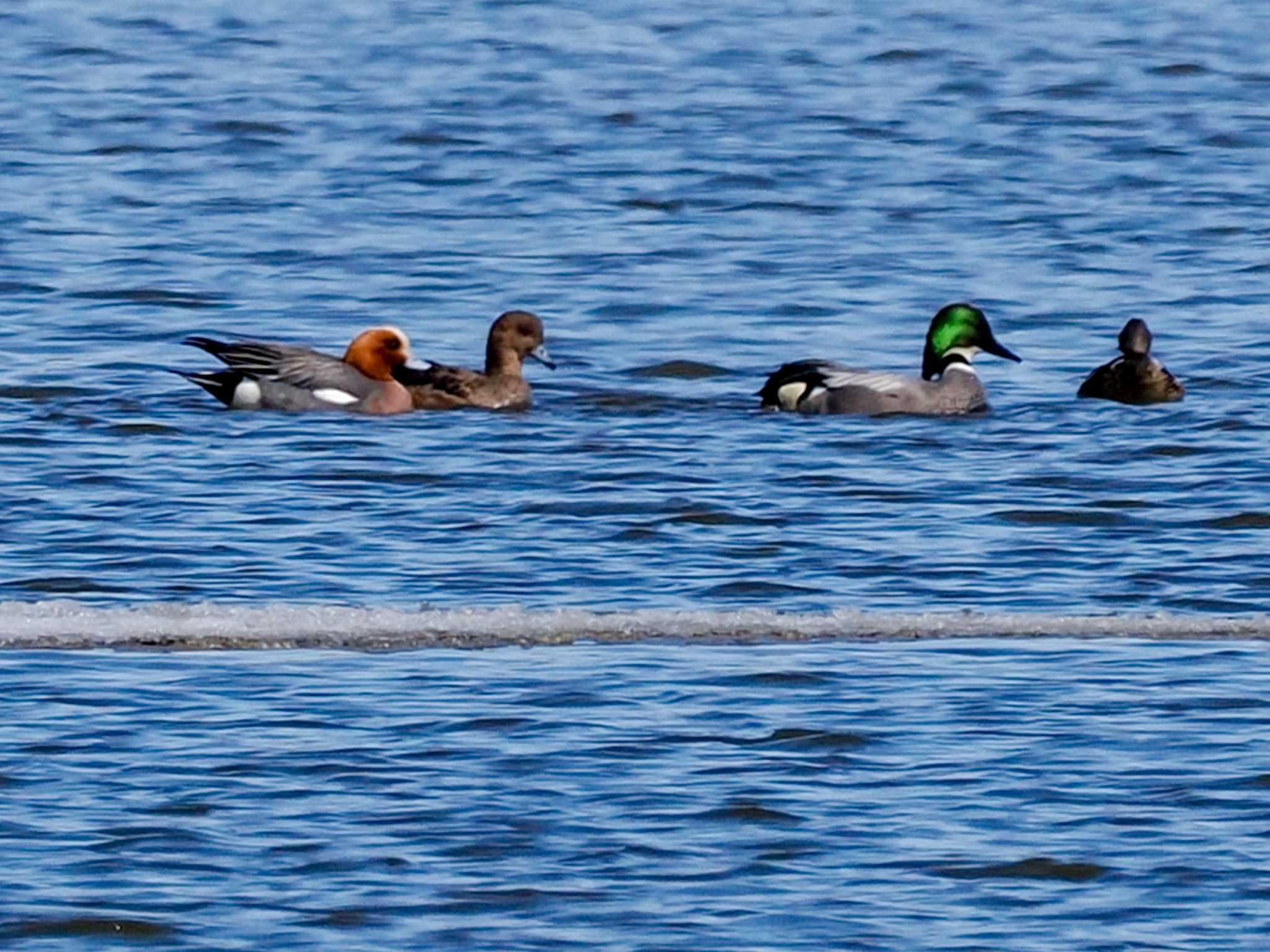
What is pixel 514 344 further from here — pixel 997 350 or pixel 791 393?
pixel 997 350

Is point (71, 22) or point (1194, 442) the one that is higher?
point (71, 22)

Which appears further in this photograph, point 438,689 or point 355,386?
point 355,386

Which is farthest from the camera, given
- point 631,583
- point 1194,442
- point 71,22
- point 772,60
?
point 71,22

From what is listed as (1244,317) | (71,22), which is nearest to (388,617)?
(1244,317)

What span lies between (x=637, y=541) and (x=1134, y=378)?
137 inches

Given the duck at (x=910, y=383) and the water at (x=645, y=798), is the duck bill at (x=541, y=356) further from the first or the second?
the water at (x=645, y=798)

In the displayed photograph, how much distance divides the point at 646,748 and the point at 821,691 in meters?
0.73

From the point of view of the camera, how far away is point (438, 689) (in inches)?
358

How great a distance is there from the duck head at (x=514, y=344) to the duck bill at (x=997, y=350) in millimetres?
1837

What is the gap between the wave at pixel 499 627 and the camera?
9.66 meters

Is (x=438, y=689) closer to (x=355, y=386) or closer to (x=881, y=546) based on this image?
(x=881, y=546)

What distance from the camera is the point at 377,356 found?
599 inches

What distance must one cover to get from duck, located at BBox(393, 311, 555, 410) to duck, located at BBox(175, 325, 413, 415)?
0.08m

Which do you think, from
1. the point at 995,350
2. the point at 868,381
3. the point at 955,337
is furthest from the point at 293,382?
the point at 995,350
